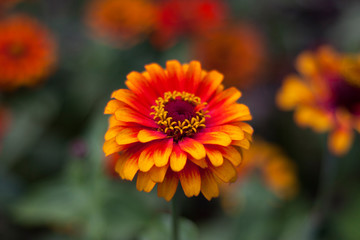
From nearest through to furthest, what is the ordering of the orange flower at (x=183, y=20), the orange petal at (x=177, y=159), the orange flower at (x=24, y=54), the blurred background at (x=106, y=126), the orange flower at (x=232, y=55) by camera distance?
1. the orange petal at (x=177, y=159)
2. the blurred background at (x=106, y=126)
3. the orange flower at (x=24, y=54)
4. the orange flower at (x=183, y=20)
5. the orange flower at (x=232, y=55)

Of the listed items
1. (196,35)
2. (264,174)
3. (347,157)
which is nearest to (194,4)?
(196,35)

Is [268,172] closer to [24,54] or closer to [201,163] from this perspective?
[201,163]

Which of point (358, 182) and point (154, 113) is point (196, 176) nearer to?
point (154, 113)

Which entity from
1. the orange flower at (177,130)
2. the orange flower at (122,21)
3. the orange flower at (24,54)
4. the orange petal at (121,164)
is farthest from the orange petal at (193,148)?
the orange flower at (122,21)

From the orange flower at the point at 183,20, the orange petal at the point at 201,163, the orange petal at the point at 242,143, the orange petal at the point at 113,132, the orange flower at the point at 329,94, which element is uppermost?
the orange flower at the point at 183,20

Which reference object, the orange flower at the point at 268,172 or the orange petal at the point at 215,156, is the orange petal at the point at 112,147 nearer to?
the orange petal at the point at 215,156

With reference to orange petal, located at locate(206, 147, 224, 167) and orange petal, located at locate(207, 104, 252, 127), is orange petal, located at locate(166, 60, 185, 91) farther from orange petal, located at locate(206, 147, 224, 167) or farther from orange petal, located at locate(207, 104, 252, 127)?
orange petal, located at locate(206, 147, 224, 167)

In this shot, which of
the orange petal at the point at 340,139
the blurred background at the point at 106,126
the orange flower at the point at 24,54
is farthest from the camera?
the orange flower at the point at 24,54

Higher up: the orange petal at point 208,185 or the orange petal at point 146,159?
the orange petal at point 146,159
